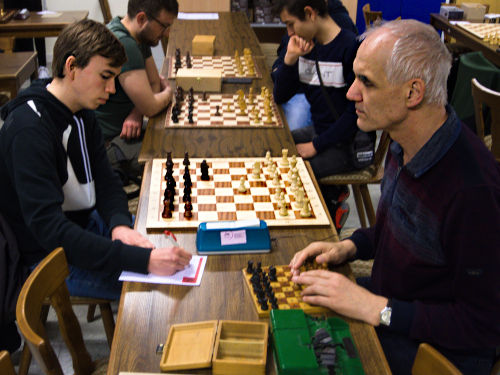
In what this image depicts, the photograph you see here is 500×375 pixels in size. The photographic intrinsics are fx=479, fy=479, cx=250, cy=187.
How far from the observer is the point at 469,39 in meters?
5.00

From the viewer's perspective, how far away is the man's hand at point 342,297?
138cm

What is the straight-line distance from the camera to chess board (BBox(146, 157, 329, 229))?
181 cm

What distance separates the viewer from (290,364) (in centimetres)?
113

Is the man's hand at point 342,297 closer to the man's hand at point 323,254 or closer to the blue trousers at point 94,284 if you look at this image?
the man's hand at point 323,254

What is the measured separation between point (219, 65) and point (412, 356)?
264cm

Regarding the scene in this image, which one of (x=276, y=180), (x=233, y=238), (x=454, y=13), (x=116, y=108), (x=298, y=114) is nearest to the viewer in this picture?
(x=233, y=238)

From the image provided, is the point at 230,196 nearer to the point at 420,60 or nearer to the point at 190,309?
the point at 190,309

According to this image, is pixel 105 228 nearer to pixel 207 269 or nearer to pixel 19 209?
pixel 19 209

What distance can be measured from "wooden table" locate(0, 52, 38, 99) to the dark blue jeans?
3.41 meters

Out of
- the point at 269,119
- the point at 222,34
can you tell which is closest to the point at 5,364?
the point at 269,119

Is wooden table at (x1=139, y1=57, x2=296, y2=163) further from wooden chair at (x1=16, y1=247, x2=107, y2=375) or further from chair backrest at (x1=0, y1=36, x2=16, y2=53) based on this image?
chair backrest at (x1=0, y1=36, x2=16, y2=53)

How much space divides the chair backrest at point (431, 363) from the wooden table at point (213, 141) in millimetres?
1369

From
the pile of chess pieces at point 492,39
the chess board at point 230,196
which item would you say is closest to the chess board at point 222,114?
the chess board at point 230,196

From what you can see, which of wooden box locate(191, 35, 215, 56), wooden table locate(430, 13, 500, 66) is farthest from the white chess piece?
wooden table locate(430, 13, 500, 66)
